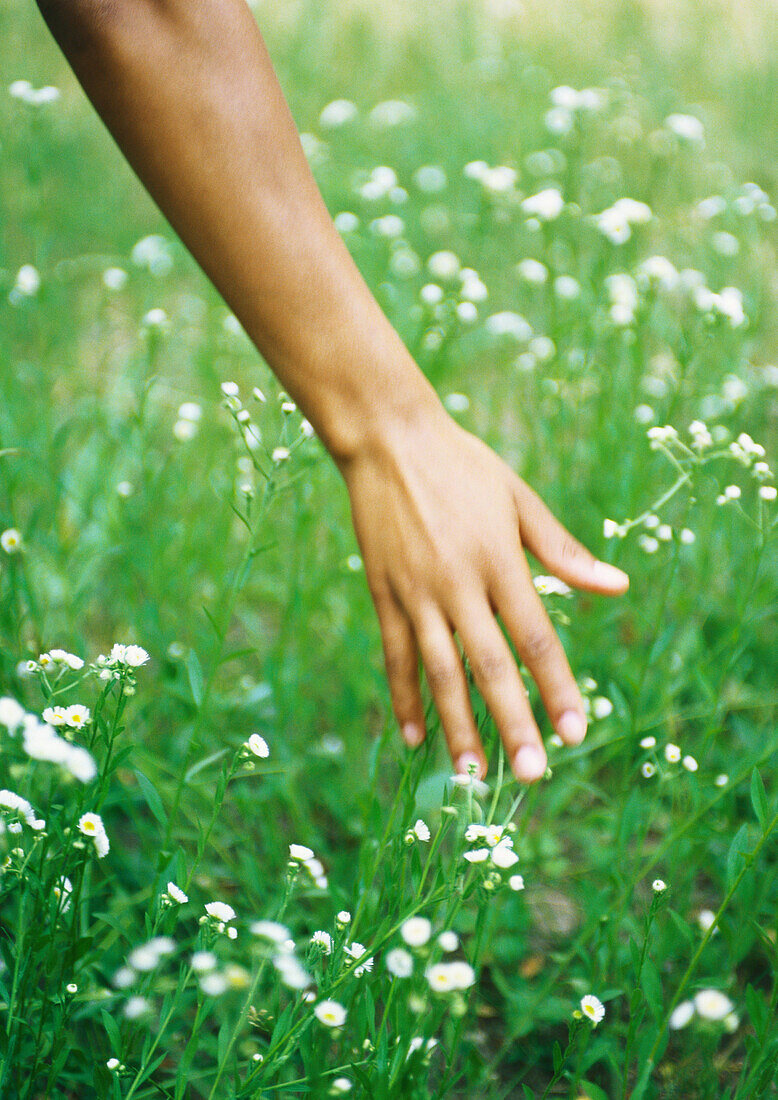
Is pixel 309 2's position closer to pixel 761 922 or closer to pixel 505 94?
pixel 505 94

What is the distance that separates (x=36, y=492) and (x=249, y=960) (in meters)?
1.49

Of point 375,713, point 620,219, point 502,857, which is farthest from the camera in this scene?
point 375,713

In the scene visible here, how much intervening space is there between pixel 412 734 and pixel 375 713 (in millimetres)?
981

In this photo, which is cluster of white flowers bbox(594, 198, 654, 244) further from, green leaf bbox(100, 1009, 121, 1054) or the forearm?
green leaf bbox(100, 1009, 121, 1054)

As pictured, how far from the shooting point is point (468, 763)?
1023 millimetres

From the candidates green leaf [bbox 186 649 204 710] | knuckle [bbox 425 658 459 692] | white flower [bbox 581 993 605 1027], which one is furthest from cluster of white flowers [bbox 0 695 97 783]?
white flower [bbox 581 993 605 1027]

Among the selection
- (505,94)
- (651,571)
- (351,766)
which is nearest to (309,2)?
(505,94)

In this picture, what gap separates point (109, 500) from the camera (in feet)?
6.56

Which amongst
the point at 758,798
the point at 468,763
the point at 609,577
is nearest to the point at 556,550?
the point at 609,577

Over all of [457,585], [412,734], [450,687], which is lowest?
[412,734]

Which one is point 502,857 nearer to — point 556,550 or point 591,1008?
point 591,1008

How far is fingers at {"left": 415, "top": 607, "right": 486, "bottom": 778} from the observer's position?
3.36 ft

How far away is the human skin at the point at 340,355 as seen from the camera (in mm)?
1014

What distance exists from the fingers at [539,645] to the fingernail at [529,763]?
0.13ft
